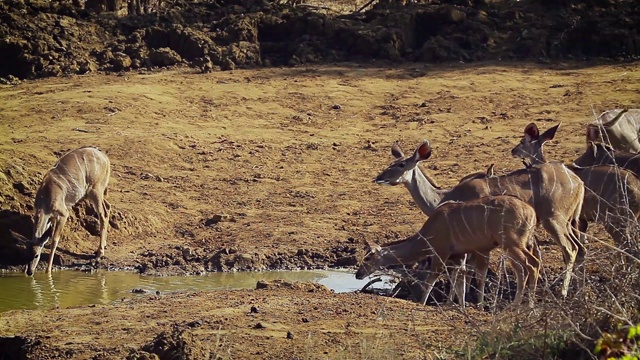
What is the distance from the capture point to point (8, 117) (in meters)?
15.7

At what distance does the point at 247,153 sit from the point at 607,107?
496 centimetres

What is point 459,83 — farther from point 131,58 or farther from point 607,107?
point 131,58

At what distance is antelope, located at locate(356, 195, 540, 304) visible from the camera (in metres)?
9.09

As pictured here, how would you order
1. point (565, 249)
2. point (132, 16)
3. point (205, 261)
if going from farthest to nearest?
point (132, 16)
point (205, 261)
point (565, 249)

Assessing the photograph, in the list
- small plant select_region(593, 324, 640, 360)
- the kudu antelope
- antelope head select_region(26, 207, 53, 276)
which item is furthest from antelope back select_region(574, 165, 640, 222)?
antelope head select_region(26, 207, 53, 276)

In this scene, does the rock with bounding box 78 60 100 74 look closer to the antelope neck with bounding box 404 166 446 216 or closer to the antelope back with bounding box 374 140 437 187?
the antelope back with bounding box 374 140 437 187

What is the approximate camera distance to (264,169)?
14.9 metres

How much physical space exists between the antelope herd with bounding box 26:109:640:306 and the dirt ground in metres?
0.42

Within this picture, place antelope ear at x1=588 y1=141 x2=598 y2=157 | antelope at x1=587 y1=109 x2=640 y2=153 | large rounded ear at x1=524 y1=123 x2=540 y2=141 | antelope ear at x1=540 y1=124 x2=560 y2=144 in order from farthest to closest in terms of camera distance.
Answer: antelope at x1=587 y1=109 x2=640 y2=153, large rounded ear at x1=524 y1=123 x2=540 y2=141, antelope ear at x1=540 y1=124 x2=560 y2=144, antelope ear at x1=588 y1=141 x2=598 y2=157

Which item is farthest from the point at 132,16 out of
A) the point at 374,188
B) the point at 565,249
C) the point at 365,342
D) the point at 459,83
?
the point at 365,342

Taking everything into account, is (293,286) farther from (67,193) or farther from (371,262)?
(67,193)

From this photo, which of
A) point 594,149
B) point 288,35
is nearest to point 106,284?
point 594,149

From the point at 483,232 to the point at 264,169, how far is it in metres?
6.01

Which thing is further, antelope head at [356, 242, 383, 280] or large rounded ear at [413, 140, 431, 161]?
large rounded ear at [413, 140, 431, 161]
